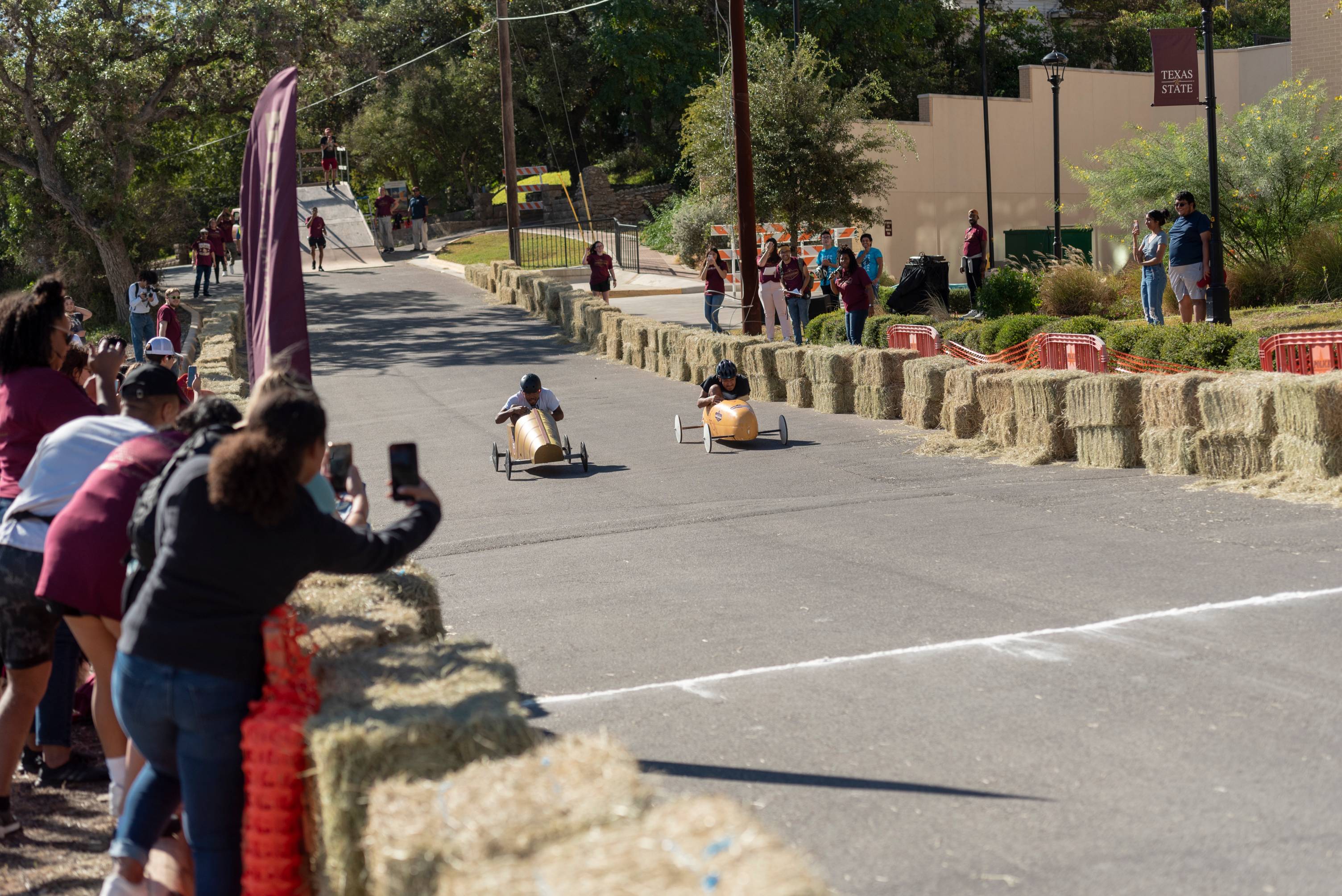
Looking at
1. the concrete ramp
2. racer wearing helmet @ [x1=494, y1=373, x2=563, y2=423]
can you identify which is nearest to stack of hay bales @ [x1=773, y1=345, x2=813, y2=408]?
racer wearing helmet @ [x1=494, y1=373, x2=563, y2=423]

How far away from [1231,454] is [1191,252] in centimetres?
706

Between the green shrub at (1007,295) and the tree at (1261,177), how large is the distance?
374cm

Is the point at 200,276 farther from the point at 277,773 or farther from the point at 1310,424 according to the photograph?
the point at 277,773

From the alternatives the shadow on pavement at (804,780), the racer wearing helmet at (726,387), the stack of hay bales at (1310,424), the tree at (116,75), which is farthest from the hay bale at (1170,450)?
the tree at (116,75)

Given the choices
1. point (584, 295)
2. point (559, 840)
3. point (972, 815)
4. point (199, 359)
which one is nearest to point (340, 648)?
point (559, 840)

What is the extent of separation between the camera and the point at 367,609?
5113 millimetres

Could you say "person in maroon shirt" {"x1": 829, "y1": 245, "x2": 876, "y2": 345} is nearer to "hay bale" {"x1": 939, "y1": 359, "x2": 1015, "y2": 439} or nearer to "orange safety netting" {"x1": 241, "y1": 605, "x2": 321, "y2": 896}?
"hay bale" {"x1": 939, "y1": 359, "x2": 1015, "y2": 439}

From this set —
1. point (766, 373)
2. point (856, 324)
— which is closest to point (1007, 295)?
point (856, 324)

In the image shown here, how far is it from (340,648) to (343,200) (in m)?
48.4

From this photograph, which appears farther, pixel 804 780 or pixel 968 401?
pixel 968 401

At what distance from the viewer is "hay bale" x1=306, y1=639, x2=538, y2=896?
3557 millimetres

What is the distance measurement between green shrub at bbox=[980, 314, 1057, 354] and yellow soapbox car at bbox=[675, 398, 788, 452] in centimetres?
426

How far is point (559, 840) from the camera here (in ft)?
9.93

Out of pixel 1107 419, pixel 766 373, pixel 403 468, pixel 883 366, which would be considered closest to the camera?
pixel 403 468
